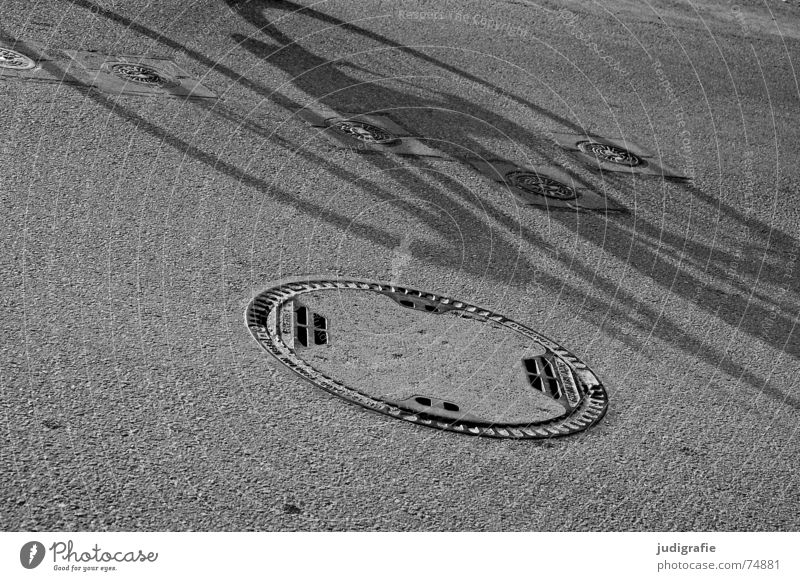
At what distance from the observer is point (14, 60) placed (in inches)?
328

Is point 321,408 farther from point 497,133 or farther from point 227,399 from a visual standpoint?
point 497,133

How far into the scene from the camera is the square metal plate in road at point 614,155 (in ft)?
28.9

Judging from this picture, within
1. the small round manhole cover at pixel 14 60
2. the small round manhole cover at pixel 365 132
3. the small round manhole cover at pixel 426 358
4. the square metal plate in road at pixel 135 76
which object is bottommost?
the small round manhole cover at pixel 14 60

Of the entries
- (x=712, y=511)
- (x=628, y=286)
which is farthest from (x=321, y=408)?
(x=628, y=286)

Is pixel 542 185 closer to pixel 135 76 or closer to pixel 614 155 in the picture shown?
pixel 614 155

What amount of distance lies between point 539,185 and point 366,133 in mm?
1414

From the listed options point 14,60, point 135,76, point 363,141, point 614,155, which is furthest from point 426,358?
point 14,60

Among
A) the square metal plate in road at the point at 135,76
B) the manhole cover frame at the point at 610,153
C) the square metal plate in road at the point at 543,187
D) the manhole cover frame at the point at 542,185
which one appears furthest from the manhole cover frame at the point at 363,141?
the manhole cover frame at the point at 610,153

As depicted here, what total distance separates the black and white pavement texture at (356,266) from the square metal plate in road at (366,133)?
13 cm

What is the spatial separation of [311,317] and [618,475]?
179 cm

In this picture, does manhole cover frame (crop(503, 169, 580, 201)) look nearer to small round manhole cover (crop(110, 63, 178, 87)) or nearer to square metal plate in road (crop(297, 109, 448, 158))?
square metal plate in road (crop(297, 109, 448, 158))

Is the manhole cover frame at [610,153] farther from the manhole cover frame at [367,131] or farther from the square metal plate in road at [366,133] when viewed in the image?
the manhole cover frame at [367,131]

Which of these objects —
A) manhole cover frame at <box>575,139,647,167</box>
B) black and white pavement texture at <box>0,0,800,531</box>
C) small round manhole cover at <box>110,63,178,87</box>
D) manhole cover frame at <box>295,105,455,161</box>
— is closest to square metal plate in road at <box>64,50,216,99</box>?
small round manhole cover at <box>110,63,178,87</box>

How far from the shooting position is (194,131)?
25.1ft
